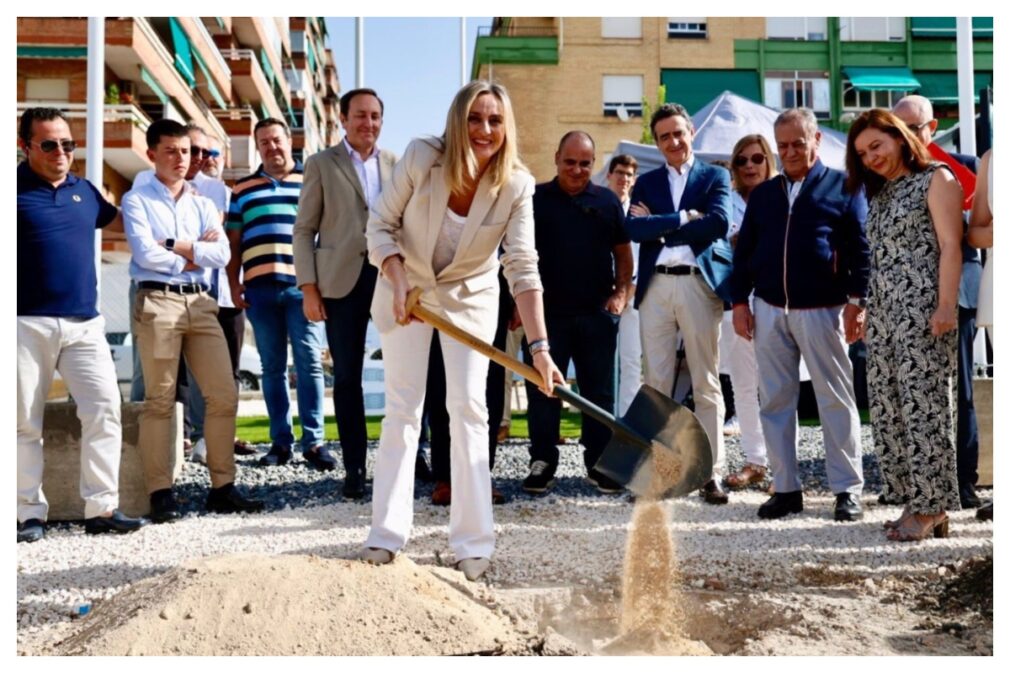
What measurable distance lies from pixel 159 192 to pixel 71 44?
21.9 m

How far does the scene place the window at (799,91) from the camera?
32.3 metres

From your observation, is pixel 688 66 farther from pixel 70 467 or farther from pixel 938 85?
pixel 70 467

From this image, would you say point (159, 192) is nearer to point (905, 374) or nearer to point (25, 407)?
point (25, 407)

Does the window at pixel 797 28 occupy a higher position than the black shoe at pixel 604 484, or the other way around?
the window at pixel 797 28

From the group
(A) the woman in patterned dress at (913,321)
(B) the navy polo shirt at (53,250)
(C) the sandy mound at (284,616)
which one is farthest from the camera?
(B) the navy polo shirt at (53,250)

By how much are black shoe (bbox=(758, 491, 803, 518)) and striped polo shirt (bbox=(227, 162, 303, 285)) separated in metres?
3.10

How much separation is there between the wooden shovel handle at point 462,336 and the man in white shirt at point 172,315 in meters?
1.76

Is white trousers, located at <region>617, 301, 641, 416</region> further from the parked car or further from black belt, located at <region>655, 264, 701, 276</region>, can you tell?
the parked car

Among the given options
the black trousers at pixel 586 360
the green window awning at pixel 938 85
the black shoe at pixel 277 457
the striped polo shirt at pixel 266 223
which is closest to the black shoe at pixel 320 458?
the black shoe at pixel 277 457

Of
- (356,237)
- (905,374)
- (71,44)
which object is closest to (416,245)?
(356,237)

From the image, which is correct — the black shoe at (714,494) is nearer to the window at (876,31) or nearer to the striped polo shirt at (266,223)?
the striped polo shirt at (266,223)

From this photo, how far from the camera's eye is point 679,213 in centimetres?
534

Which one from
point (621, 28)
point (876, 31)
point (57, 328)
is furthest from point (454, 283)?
point (876, 31)

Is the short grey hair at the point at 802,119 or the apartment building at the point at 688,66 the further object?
the apartment building at the point at 688,66
